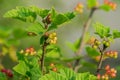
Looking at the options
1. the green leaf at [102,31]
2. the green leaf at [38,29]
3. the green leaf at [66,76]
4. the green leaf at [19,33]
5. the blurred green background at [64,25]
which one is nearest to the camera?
the green leaf at [66,76]

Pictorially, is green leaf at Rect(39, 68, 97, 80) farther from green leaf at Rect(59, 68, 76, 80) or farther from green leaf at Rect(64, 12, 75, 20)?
green leaf at Rect(64, 12, 75, 20)

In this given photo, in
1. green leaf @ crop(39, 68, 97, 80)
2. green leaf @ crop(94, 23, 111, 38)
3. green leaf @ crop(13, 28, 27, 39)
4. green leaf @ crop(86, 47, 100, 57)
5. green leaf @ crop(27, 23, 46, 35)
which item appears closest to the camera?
green leaf @ crop(39, 68, 97, 80)

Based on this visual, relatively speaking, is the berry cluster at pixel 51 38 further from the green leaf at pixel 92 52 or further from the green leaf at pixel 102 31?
the green leaf at pixel 92 52

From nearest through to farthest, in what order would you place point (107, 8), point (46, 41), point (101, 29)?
1. point (46, 41)
2. point (101, 29)
3. point (107, 8)

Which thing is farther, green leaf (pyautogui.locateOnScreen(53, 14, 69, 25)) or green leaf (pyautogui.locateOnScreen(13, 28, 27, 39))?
green leaf (pyautogui.locateOnScreen(13, 28, 27, 39))

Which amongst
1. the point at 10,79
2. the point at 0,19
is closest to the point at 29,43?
the point at 0,19

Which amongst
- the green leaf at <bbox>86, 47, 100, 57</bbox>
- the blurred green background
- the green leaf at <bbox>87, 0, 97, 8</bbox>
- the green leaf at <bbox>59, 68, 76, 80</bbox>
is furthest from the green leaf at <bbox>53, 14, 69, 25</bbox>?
the blurred green background

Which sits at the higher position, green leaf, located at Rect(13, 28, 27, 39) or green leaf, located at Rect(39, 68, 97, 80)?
green leaf, located at Rect(13, 28, 27, 39)

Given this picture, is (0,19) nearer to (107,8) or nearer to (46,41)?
(107,8)

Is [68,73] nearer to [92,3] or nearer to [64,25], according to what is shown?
[92,3]

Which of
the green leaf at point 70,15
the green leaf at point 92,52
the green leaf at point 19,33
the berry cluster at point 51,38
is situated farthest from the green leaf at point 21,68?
the green leaf at point 19,33

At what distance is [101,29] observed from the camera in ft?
6.44

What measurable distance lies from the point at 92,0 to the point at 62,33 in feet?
13.6

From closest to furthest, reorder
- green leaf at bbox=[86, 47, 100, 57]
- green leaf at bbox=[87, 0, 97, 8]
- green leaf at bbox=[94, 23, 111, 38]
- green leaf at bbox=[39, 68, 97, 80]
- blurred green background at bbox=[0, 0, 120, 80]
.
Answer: green leaf at bbox=[39, 68, 97, 80], green leaf at bbox=[94, 23, 111, 38], green leaf at bbox=[86, 47, 100, 57], green leaf at bbox=[87, 0, 97, 8], blurred green background at bbox=[0, 0, 120, 80]
